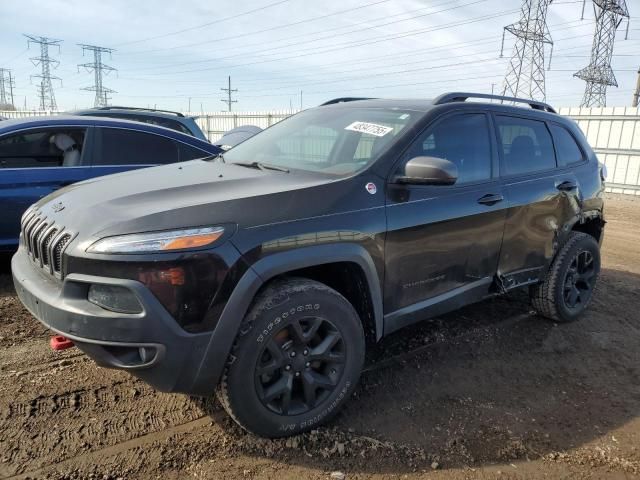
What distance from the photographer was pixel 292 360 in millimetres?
2545

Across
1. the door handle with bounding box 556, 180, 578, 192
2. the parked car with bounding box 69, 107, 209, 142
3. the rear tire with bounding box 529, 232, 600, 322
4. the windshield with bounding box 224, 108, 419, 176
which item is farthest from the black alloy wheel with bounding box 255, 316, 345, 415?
the parked car with bounding box 69, 107, 209, 142

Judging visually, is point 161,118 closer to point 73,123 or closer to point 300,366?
point 73,123

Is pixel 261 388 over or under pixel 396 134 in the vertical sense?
under

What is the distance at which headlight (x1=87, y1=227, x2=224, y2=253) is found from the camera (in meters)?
2.15

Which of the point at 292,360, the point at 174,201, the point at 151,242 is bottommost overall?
the point at 292,360

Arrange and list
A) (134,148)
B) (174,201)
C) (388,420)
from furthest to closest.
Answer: (134,148) → (388,420) → (174,201)

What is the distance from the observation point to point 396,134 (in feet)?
10.0

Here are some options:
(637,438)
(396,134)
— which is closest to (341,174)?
(396,134)

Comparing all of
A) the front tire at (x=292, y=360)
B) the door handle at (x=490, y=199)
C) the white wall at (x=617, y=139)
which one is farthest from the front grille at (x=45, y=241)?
the white wall at (x=617, y=139)

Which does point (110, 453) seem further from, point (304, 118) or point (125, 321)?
point (304, 118)

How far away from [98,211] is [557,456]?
2.69 metres

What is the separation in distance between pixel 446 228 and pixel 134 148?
3.71 m

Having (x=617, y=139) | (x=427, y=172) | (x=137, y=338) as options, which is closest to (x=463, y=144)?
(x=427, y=172)

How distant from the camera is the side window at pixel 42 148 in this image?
15.6 ft
